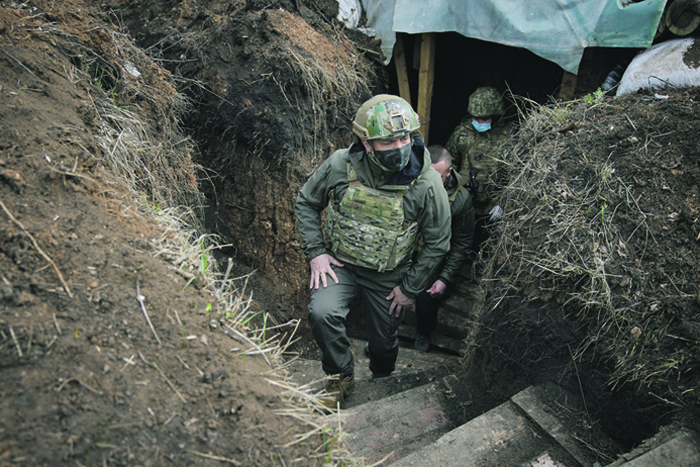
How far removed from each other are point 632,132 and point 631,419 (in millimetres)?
2061

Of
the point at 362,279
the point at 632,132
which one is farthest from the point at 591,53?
the point at 362,279

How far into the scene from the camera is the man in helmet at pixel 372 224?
9.36ft

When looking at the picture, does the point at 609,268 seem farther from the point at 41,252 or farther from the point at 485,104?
the point at 41,252

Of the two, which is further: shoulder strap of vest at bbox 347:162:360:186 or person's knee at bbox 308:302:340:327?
shoulder strap of vest at bbox 347:162:360:186

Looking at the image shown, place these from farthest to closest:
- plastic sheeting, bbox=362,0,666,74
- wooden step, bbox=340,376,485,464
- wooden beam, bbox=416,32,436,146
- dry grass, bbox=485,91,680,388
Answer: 1. wooden beam, bbox=416,32,436,146
2. plastic sheeting, bbox=362,0,666,74
3. wooden step, bbox=340,376,485,464
4. dry grass, bbox=485,91,680,388

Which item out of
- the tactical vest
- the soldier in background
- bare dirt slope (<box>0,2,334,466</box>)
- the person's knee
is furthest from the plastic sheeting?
bare dirt slope (<box>0,2,334,466</box>)

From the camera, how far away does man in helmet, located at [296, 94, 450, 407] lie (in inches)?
112

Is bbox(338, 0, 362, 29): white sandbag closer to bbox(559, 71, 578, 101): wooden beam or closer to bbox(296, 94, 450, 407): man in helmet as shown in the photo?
bbox(559, 71, 578, 101): wooden beam

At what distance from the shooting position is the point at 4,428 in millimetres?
1189

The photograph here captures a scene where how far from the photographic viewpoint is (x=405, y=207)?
3004 millimetres

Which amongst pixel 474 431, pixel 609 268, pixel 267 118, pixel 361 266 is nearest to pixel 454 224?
pixel 361 266

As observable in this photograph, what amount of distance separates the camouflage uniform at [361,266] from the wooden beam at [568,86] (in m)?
2.44

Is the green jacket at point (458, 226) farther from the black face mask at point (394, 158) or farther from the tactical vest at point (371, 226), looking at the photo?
the black face mask at point (394, 158)

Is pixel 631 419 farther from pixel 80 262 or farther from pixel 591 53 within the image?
pixel 591 53
